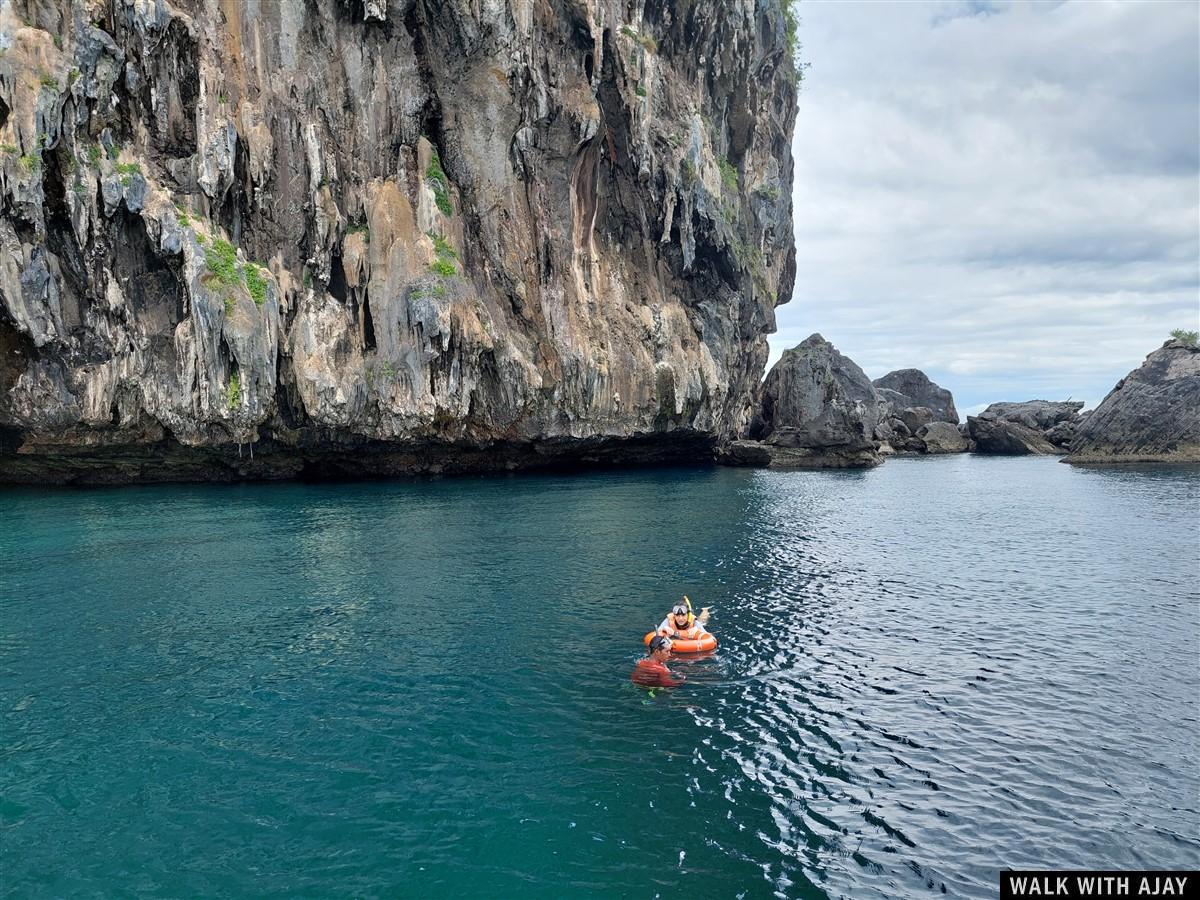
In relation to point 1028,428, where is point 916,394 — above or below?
above

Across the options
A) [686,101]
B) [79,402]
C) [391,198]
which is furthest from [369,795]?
[686,101]

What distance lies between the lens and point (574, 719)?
1572 cm

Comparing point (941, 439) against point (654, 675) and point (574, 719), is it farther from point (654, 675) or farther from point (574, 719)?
point (574, 719)

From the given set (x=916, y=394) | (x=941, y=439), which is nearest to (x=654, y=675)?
(x=941, y=439)

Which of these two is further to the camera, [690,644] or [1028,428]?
[1028,428]

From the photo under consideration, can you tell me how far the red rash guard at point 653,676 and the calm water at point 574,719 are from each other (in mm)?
499

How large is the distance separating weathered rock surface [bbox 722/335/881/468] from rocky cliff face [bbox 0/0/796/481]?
16206 mm

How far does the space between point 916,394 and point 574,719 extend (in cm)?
13668

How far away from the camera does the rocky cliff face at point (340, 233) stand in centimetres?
4247

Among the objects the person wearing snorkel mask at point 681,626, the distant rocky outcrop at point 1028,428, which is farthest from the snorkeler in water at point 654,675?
the distant rocky outcrop at point 1028,428

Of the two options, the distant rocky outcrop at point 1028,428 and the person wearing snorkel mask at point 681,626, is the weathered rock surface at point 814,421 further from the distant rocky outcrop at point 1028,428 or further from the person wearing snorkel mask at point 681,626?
the person wearing snorkel mask at point 681,626

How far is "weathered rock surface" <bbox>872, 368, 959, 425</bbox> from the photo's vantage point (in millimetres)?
130012

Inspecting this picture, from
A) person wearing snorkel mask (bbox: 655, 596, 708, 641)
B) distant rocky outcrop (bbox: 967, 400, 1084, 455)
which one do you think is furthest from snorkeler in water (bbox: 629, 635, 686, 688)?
distant rocky outcrop (bbox: 967, 400, 1084, 455)

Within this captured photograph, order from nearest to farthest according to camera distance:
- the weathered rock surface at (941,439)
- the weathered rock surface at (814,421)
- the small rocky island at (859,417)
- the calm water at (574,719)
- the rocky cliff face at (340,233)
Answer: the calm water at (574,719) → the rocky cliff face at (340,233) → the small rocky island at (859,417) → the weathered rock surface at (814,421) → the weathered rock surface at (941,439)
